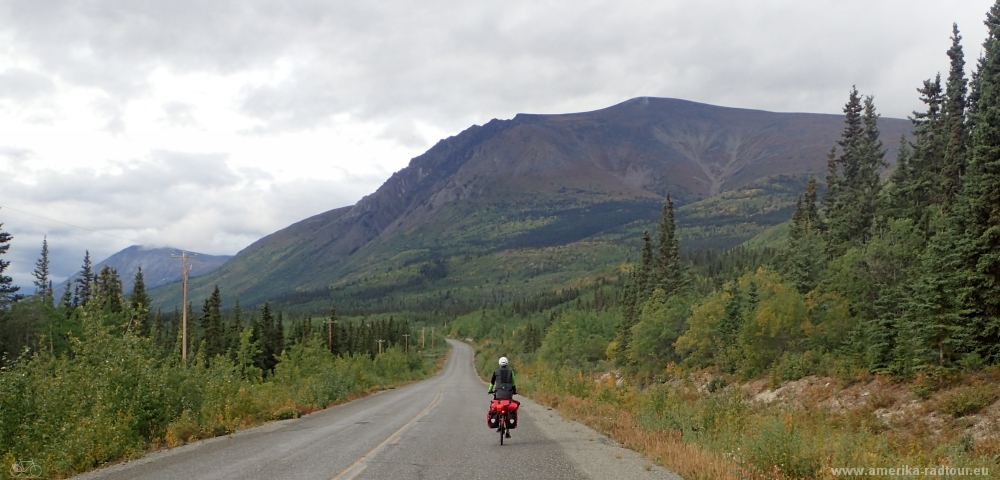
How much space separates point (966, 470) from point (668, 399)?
12.3 m

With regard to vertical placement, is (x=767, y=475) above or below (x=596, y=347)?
above

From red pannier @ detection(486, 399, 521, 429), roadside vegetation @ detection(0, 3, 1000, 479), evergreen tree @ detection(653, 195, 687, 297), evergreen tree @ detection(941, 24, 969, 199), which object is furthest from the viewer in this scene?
evergreen tree @ detection(653, 195, 687, 297)

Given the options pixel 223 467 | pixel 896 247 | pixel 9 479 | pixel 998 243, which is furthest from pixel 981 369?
pixel 9 479

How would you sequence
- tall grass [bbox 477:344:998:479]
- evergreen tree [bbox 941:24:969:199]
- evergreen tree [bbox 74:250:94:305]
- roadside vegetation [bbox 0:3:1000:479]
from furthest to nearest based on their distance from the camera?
evergreen tree [bbox 74:250:94:305], evergreen tree [bbox 941:24:969:199], roadside vegetation [bbox 0:3:1000:479], tall grass [bbox 477:344:998:479]

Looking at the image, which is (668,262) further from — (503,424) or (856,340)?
(503,424)

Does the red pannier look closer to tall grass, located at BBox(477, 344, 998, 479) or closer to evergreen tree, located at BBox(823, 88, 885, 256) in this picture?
tall grass, located at BBox(477, 344, 998, 479)

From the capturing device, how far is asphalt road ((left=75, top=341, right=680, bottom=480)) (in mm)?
11805

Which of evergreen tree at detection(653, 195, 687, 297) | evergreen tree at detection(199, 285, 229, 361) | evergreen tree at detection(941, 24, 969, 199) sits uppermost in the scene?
evergreen tree at detection(941, 24, 969, 199)

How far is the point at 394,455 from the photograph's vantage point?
45.5 ft

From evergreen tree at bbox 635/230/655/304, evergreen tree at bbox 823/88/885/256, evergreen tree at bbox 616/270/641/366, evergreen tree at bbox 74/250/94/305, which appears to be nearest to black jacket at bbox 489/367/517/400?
evergreen tree at bbox 823/88/885/256

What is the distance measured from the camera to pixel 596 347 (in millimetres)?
84000

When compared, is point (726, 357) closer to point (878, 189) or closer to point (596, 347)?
point (878, 189)

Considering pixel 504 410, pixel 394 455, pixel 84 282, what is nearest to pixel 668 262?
pixel 504 410

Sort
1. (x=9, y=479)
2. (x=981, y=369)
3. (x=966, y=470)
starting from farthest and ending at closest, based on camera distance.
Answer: (x=981, y=369) < (x=9, y=479) < (x=966, y=470)
